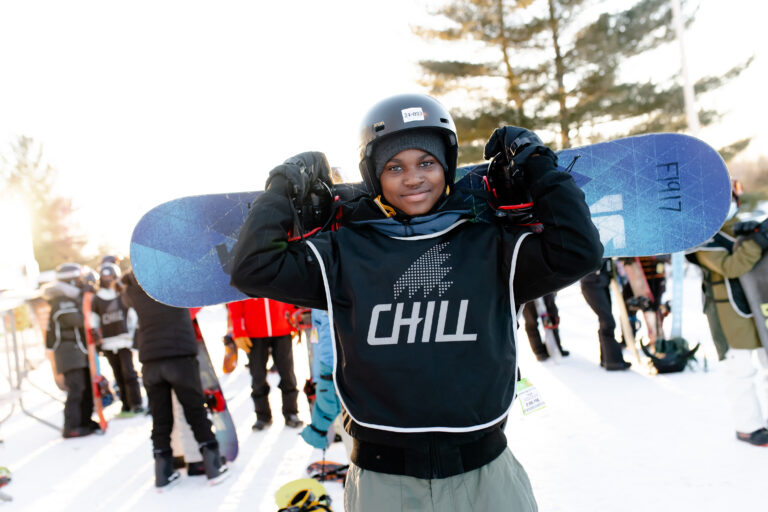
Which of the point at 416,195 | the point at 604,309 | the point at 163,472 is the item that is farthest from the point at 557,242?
the point at 604,309

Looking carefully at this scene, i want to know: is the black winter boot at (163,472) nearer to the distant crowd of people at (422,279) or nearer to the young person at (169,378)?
the young person at (169,378)

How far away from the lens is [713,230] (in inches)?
93.4

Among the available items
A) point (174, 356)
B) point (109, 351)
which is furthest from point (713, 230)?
point (109, 351)

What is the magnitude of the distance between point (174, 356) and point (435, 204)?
333cm

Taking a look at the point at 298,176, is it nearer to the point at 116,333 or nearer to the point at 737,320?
the point at 737,320

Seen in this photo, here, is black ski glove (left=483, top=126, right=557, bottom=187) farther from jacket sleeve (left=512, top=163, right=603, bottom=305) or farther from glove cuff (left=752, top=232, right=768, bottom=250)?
glove cuff (left=752, top=232, right=768, bottom=250)

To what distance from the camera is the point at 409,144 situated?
172 centimetres

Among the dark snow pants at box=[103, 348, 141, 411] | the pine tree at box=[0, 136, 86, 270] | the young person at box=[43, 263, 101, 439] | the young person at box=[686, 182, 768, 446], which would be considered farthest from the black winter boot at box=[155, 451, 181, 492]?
the pine tree at box=[0, 136, 86, 270]

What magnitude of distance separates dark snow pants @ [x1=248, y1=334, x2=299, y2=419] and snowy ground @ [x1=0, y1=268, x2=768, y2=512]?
0.86ft

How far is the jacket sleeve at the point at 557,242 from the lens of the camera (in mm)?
1386

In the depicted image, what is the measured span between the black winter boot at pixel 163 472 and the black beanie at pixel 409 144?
12.3 ft

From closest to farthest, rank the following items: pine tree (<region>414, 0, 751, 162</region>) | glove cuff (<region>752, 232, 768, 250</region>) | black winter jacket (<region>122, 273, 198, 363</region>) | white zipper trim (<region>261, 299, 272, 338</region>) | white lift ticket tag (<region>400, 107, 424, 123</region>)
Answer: white lift ticket tag (<region>400, 107, 424, 123</region>), glove cuff (<region>752, 232, 768, 250</region>), black winter jacket (<region>122, 273, 198, 363</region>), white zipper trim (<region>261, 299, 272, 338</region>), pine tree (<region>414, 0, 751, 162</region>)

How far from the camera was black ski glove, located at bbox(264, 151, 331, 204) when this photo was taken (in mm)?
1663

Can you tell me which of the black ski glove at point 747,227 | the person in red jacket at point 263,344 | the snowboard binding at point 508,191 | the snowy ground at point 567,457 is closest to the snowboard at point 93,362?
the snowy ground at point 567,457
